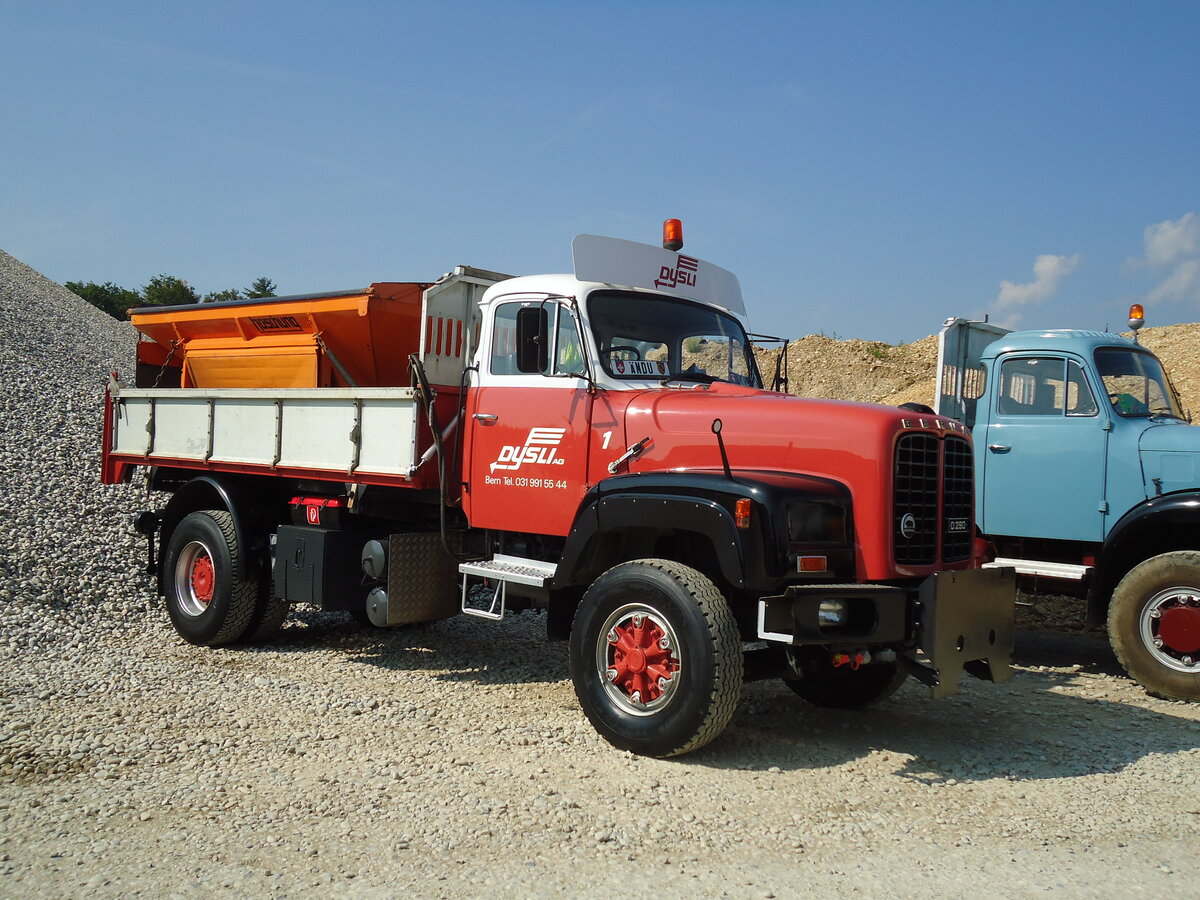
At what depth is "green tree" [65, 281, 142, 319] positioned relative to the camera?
57219 mm

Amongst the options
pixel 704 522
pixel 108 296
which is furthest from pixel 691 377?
pixel 108 296

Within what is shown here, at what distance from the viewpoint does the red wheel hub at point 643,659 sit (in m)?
5.33

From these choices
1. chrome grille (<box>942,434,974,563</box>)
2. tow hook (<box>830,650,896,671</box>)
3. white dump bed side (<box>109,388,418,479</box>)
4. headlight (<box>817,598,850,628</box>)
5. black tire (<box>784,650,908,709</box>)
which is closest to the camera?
headlight (<box>817,598,850,628</box>)

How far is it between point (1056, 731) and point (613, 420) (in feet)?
10.7

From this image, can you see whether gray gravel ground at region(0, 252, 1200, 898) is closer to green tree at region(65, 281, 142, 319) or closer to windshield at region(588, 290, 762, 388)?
windshield at region(588, 290, 762, 388)

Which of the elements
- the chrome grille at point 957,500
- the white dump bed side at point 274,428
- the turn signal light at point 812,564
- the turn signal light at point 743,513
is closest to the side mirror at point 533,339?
the white dump bed side at point 274,428

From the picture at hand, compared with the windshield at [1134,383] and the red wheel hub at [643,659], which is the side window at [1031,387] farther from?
the red wheel hub at [643,659]

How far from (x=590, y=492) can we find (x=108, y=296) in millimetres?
59503

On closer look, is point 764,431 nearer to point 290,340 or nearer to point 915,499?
point 915,499

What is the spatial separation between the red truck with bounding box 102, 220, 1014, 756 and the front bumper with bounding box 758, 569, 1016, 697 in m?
0.01

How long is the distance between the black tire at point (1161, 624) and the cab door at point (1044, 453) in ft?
2.46

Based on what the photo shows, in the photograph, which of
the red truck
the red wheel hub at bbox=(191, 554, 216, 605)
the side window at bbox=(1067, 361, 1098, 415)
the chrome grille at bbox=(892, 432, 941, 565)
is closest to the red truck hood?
the red truck

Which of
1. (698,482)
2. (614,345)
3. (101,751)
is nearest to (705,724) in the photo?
(698,482)

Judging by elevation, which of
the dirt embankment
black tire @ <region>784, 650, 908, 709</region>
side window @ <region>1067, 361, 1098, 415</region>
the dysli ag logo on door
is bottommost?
black tire @ <region>784, 650, 908, 709</region>
